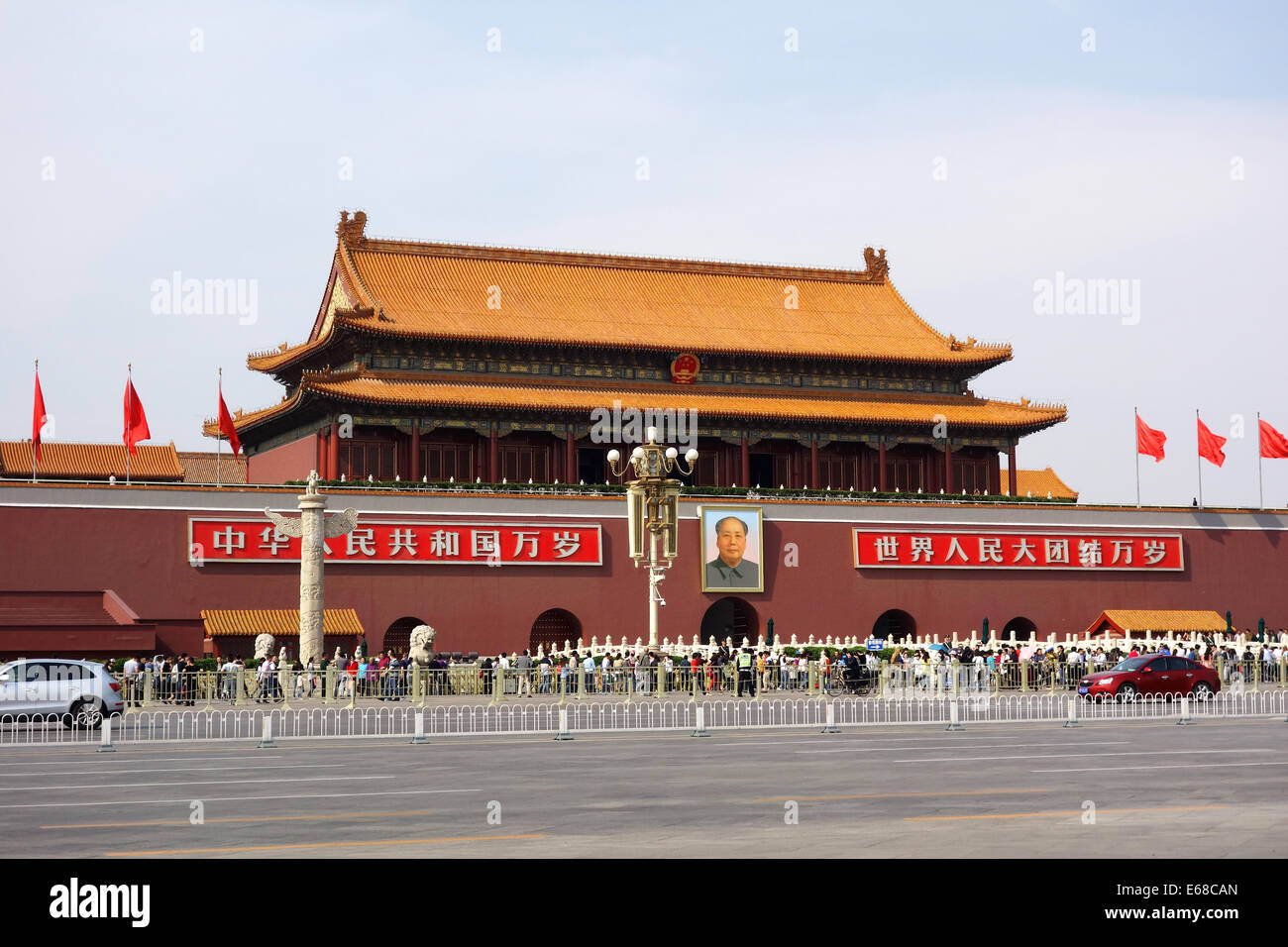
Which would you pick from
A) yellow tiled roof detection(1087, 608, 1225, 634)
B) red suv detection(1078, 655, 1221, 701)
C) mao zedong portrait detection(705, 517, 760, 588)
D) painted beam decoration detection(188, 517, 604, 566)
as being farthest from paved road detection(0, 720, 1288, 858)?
yellow tiled roof detection(1087, 608, 1225, 634)

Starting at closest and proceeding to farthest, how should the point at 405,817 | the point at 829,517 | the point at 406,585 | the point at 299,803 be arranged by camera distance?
the point at 405,817 → the point at 299,803 → the point at 406,585 → the point at 829,517

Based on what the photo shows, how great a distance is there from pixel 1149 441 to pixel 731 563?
13.6 metres

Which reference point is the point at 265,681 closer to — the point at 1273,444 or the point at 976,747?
the point at 976,747

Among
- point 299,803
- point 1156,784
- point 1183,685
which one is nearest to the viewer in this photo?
point 299,803

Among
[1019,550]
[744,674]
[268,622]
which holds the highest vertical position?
[1019,550]

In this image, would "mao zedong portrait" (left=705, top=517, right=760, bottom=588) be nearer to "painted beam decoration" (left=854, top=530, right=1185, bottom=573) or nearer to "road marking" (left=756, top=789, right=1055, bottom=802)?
"painted beam decoration" (left=854, top=530, right=1185, bottom=573)

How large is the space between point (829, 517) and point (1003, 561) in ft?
19.2

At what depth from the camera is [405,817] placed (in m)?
12.6

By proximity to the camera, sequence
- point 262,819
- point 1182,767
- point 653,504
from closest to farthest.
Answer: point 262,819 < point 1182,767 < point 653,504

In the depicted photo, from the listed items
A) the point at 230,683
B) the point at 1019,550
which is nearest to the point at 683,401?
the point at 1019,550

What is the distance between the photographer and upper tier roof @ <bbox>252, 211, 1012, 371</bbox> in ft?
155

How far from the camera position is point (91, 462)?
2208 inches
